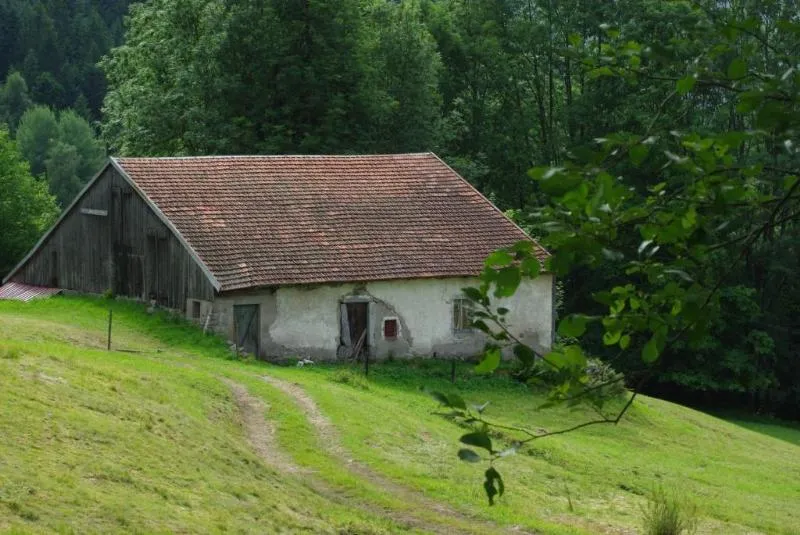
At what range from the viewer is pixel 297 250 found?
98.0 ft

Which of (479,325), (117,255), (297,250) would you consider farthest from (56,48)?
(479,325)

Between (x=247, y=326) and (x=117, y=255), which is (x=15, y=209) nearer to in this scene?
(x=117, y=255)

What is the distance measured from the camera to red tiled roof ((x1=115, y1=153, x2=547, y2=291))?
1152 inches

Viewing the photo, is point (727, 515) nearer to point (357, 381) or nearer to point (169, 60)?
point (357, 381)

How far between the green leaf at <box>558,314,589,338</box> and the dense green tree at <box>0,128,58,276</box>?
166 ft

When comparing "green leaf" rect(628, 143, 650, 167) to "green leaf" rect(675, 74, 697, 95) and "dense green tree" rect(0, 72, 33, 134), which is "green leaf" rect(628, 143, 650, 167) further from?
"dense green tree" rect(0, 72, 33, 134)

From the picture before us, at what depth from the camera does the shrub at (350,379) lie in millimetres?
26344

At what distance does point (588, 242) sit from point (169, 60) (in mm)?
43134

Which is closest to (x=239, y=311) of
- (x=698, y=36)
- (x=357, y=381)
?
(x=357, y=381)

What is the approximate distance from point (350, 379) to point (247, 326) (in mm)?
3367

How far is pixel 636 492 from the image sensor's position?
20.5 metres

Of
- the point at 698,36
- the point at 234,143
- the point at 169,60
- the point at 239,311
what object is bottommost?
the point at 239,311

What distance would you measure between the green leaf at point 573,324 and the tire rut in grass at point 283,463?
437 inches

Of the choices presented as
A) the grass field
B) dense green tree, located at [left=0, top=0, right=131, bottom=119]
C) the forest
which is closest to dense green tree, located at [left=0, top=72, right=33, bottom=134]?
dense green tree, located at [left=0, top=0, right=131, bottom=119]
